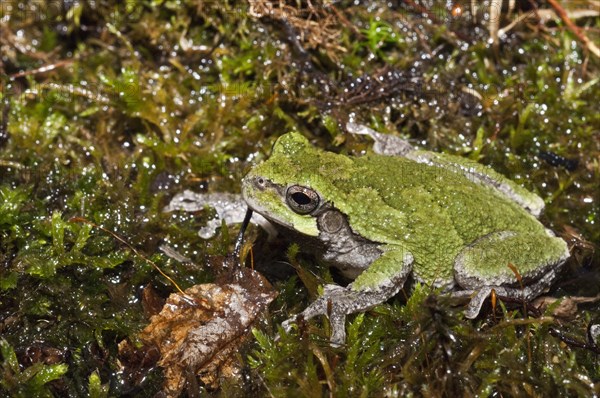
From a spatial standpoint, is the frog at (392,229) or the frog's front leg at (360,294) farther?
the frog at (392,229)

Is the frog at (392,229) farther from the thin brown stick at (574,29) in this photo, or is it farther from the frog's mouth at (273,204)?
the thin brown stick at (574,29)

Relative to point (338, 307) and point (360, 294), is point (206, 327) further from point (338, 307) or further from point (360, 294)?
point (360, 294)

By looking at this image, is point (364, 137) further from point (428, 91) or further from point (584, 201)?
point (584, 201)

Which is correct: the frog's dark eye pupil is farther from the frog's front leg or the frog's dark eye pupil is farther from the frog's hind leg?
the frog's hind leg

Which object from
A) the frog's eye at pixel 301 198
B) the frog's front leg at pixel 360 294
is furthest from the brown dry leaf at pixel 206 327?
the frog's eye at pixel 301 198

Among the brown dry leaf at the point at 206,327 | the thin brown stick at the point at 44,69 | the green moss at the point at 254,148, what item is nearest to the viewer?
the green moss at the point at 254,148

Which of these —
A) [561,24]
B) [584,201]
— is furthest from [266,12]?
[584,201]

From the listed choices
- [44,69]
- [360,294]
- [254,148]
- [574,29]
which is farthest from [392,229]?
[44,69]
